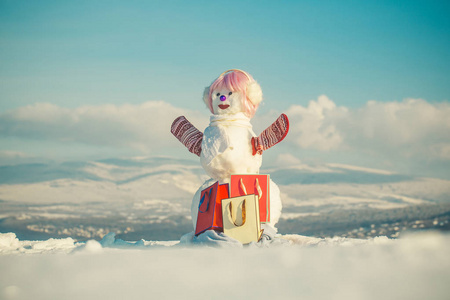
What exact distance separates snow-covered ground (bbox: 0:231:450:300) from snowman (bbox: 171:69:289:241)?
1855mm

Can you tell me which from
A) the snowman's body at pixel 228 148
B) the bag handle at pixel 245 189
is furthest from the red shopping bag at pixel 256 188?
the snowman's body at pixel 228 148

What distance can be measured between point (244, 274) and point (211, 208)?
196 cm

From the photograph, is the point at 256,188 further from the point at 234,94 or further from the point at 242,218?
the point at 234,94

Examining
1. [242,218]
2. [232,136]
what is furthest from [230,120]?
[242,218]

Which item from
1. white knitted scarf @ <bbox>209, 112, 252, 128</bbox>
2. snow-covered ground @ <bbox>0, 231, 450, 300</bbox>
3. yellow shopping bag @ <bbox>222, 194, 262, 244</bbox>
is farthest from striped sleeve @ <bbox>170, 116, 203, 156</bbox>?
snow-covered ground @ <bbox>0, 231, 450, 300</bbox>

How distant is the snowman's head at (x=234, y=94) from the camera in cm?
571

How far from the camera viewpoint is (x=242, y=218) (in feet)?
16.3

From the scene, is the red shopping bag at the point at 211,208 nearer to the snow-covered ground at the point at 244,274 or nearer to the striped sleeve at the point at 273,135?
the striped sleeve at the point at 273,135

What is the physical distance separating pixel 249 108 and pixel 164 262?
2766 millimetres

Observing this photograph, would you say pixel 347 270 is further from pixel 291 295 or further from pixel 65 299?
pixel 65 299

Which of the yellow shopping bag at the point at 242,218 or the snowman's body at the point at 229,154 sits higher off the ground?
the snowman's body at the point at 229,154

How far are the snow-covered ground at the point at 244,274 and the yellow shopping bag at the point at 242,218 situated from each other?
3.54 feet

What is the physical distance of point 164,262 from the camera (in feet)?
11.6

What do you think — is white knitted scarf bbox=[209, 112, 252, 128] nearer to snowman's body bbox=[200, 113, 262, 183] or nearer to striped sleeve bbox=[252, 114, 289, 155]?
snowman's body bbox=[200, 113, 262, 183]
